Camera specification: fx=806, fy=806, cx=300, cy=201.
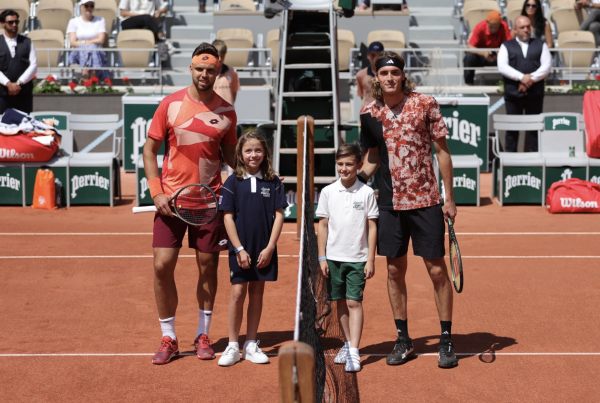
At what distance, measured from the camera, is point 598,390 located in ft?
16.3

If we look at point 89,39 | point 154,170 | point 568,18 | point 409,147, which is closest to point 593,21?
point 568,18

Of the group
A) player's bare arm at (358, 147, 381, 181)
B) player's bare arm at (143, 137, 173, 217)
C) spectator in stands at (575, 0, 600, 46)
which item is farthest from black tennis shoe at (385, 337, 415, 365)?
spectator in stands at (575, 0, 600, 46)

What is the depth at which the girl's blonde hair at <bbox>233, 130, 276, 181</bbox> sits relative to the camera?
5363 millimetres

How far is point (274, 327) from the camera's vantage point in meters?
6.27

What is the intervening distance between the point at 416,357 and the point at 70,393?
90.7 inches

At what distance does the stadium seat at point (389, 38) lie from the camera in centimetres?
1716

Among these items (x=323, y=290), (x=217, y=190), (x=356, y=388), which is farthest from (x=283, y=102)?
(x=356, y=388)

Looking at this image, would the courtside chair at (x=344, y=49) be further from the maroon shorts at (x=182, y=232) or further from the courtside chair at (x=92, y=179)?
the maroon shorts at (x=182, y=232)

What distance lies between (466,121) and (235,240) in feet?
27.5

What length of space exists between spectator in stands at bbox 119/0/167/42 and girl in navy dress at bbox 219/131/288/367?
521 inches

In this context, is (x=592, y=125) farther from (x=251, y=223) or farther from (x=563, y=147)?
(x=251, y=223)

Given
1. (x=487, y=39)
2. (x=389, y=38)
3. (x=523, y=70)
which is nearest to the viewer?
(x=523, y=70)

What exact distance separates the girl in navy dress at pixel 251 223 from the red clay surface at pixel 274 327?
0.35 m

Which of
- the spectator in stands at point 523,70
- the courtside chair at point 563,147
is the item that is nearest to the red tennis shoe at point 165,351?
the courtside chair at point 563,147
